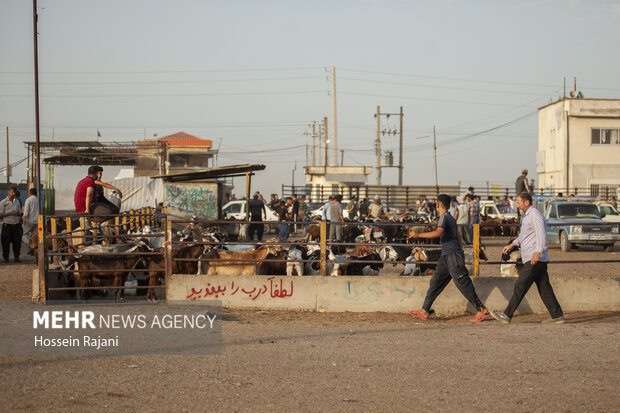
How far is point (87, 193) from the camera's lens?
1142 centimetres

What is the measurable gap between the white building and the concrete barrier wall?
34.7 metres

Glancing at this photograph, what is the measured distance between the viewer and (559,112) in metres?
45.1

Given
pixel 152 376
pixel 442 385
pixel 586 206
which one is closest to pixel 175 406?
pixel 152 376

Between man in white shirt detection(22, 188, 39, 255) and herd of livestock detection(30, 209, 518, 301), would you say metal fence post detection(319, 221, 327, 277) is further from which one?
man in white shirt detection(22, 188, 39, 255)

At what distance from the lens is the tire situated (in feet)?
75.3

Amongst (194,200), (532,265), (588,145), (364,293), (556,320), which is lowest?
(556,320)

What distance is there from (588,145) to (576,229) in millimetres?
23828

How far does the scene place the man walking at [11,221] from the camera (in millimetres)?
16953

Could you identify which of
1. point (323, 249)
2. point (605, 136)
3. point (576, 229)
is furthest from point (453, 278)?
point (605, 136)

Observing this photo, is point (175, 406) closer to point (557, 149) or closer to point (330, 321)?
point (330, 321)

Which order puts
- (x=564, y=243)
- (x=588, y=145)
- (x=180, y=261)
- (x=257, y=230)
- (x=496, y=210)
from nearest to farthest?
(x=180, y=261), (x=564, y=243), (x=257, y=230), (x=496, y=210), (x=588, y=145)

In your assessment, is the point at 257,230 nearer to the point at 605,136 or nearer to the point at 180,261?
the point at 180,261

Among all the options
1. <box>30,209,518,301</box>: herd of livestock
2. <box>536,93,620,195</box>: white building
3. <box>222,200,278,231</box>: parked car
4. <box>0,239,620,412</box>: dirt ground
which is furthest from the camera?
<box>536,93,620,195</box>: white building

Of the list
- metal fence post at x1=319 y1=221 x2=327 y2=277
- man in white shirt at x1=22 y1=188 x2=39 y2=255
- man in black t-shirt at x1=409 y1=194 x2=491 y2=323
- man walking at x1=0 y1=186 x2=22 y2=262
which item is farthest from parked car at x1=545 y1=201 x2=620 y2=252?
man walking at x1=0 y1=186 x2=22 y2=262
